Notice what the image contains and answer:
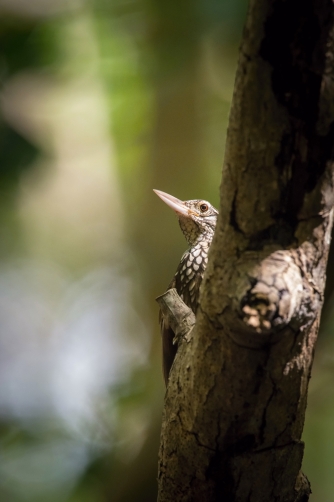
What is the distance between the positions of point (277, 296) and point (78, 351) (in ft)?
13.5

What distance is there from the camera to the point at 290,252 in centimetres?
130

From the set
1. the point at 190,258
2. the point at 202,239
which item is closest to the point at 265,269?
the point at 190,258

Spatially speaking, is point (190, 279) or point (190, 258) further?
point (190, 258)

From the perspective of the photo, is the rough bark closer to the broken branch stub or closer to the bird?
the broken branch stub

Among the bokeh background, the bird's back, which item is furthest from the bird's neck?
the bokeh background

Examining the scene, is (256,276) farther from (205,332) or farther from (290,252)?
(205,332)

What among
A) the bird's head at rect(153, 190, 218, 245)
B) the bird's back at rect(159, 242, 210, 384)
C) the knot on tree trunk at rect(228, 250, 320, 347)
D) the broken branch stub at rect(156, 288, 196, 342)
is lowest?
the knot on tree trunk at rect(228, 250, 320, 347)

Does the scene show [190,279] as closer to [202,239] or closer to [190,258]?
[190,258]

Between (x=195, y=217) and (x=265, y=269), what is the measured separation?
180 cm

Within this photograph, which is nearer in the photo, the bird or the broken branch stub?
the broken branch stub

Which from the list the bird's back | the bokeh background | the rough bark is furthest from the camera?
the bokeh background

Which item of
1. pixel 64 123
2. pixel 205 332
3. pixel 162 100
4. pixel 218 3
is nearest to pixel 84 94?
pixel 64 123

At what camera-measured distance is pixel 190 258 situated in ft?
→ 9.17

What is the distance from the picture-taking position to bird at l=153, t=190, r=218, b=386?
2.50 meters
